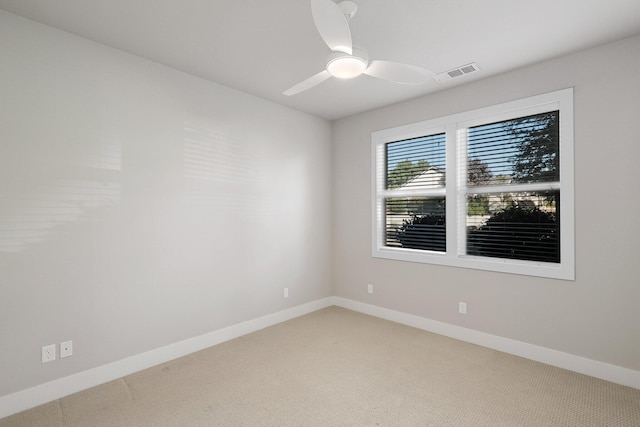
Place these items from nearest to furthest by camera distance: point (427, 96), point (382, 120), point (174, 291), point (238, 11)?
point (238, 11), point (174, 291), point (427, 96), point (382, 120)

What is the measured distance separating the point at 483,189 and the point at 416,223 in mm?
879

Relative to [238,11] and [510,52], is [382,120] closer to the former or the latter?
[510,52]

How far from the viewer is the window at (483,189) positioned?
2.87m

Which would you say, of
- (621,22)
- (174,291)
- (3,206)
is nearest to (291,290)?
(174,291)

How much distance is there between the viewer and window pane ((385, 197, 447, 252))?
3716 mm

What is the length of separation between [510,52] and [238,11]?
86.6 inches

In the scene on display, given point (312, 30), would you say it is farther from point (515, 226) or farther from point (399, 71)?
point (515, 226)

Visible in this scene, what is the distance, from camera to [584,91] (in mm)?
2688

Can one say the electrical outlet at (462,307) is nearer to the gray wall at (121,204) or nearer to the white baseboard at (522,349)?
the white baseboard at (522,349)

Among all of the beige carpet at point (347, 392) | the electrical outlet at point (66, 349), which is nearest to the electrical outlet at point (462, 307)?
the beige carpet at point (347, 392)

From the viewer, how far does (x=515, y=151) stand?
313 centimetres

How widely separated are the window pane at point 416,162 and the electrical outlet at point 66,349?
355 cm

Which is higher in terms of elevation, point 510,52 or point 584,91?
point 510,52

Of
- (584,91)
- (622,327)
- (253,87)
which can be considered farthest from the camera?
(253,87)
